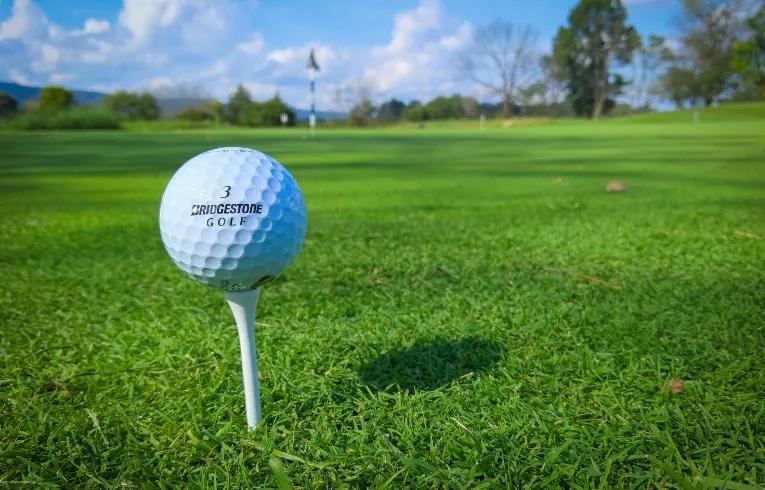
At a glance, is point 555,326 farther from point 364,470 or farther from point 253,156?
point 253,156

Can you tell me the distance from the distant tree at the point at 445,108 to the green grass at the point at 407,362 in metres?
51.1

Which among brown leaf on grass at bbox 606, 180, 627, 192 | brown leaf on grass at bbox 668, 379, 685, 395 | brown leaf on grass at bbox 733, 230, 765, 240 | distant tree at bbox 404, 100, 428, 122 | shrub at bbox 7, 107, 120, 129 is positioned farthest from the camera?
distant tree at bbox 404, 100, 428, 122

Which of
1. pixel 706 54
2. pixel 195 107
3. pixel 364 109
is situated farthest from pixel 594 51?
pixel 195 107

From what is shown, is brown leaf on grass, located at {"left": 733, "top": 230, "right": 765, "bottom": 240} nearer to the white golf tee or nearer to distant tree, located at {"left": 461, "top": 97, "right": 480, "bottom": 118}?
the white golf tee

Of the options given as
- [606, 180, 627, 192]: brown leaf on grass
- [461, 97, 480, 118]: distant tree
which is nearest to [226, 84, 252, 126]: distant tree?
[461, 97, 480, 118]: distant tree

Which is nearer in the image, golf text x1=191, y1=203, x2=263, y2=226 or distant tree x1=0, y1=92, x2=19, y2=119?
golf text x1=191, y1=203, x2=263, y2=226

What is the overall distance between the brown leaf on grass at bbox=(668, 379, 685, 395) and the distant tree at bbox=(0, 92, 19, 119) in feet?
108

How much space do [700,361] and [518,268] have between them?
1.25 metres

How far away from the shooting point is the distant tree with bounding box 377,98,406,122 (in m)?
55.0

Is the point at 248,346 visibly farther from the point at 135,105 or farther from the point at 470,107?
the point at 470,107

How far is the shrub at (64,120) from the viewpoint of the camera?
92.8ft

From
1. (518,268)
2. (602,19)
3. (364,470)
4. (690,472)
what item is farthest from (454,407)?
(602,19)

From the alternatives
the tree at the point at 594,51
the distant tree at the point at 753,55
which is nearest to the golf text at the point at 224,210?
the distant tree at the point at 753,55

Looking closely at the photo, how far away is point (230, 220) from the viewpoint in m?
1.33
